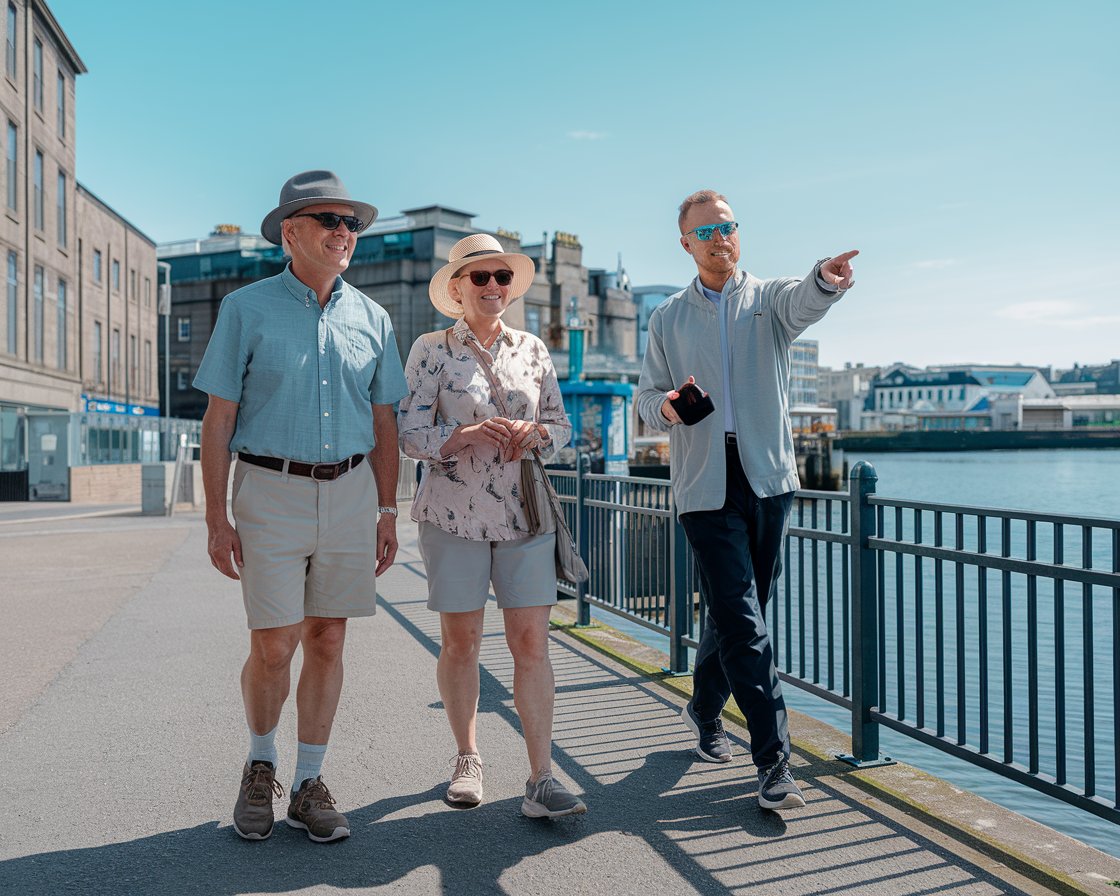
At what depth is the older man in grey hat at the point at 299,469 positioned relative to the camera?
11.7 feet

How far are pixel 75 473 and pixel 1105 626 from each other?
24.1m

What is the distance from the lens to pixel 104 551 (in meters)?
14.0

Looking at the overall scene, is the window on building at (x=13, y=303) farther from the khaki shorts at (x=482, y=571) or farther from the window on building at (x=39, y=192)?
the khaki shorts at (x=482, y=571)

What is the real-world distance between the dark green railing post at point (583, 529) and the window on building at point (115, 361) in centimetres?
4394

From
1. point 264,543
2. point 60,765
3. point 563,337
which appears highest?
point 563,337

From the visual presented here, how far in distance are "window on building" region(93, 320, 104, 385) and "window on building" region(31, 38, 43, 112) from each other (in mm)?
12496

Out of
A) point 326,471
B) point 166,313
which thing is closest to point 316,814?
point 326,471

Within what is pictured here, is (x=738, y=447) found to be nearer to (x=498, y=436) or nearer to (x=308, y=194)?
(x=498, y=436)

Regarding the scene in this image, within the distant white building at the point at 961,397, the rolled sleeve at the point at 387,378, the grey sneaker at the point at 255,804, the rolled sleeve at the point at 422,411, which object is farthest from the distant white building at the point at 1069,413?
the grey sneaker at the point at 255,804

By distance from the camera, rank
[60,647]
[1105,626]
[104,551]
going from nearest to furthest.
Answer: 1. [60,647]
2. [104,551]
3. [1105,626]

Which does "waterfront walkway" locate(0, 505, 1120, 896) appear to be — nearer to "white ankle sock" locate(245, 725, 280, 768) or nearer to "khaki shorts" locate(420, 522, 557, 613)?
"white ankle sock" locate(245, 725, 280, 768)

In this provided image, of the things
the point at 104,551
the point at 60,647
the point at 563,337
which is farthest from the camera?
the point at 563,337

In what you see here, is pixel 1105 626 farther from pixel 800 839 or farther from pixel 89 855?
pixel 89 855

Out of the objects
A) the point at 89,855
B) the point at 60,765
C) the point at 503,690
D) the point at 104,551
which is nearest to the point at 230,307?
the point at 89,855
